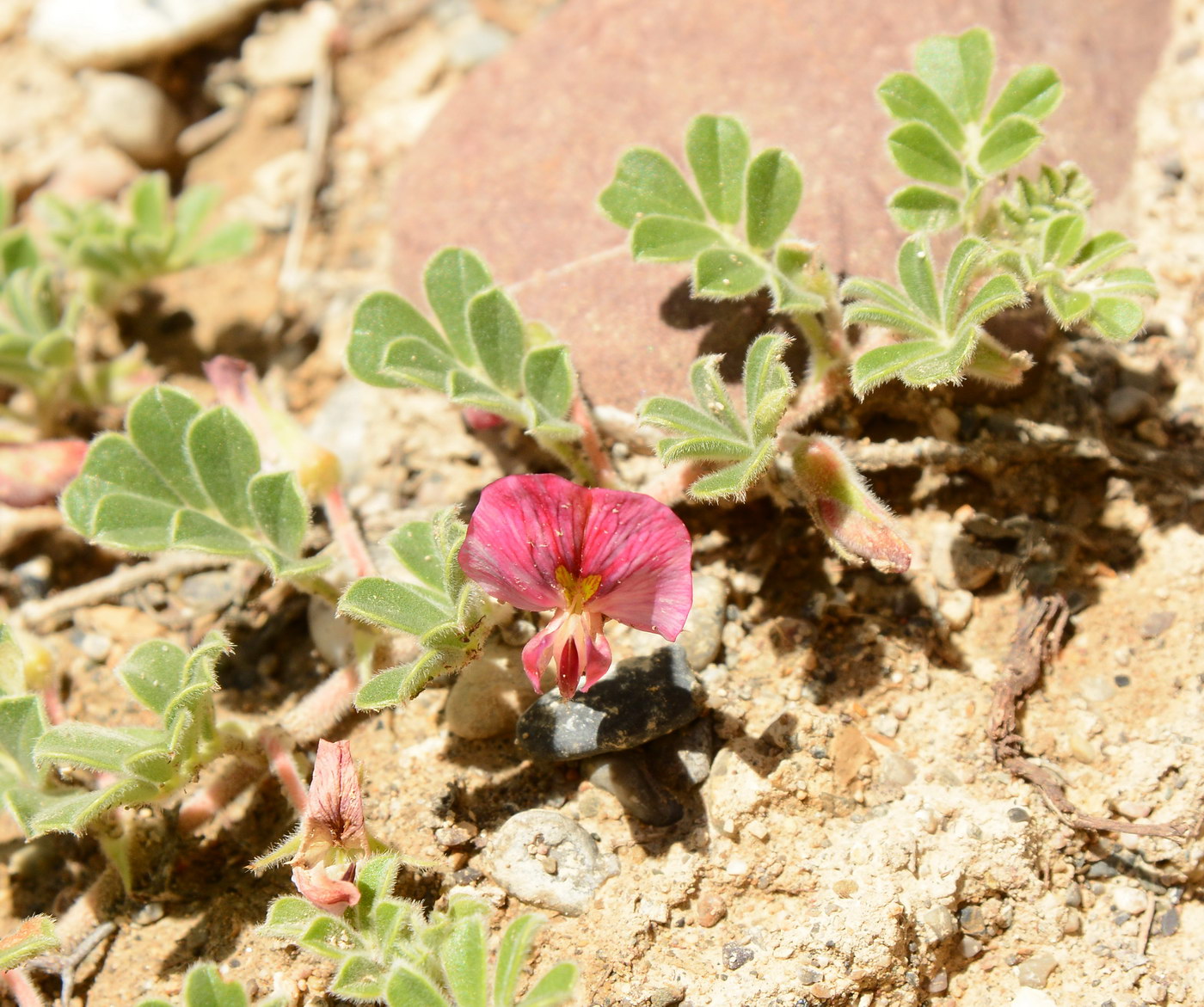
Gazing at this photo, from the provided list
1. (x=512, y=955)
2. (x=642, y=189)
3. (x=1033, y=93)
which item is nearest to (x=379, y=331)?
(x=642, y=189)

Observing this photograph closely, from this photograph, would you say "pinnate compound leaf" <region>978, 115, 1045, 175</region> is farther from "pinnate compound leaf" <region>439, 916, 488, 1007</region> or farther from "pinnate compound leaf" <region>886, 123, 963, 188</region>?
→ "pinnate compound leaf" <region>439, 916, 488, 1007</region>

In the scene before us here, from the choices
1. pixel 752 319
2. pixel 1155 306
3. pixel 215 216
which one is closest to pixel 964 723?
pixel 752 319

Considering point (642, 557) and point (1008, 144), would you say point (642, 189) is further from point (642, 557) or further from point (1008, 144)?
point (642, 557)

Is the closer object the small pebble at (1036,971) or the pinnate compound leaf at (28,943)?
the pinnate compound leaf at (28,943)

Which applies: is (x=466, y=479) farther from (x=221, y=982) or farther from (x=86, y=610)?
(x=221, y=982)

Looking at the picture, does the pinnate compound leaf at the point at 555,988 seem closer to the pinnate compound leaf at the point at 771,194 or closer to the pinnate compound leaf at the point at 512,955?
the pinnate compound leaf at the point at 512,955

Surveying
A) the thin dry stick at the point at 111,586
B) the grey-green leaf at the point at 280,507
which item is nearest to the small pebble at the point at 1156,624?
the grey-green leaf at the point at 280,507
